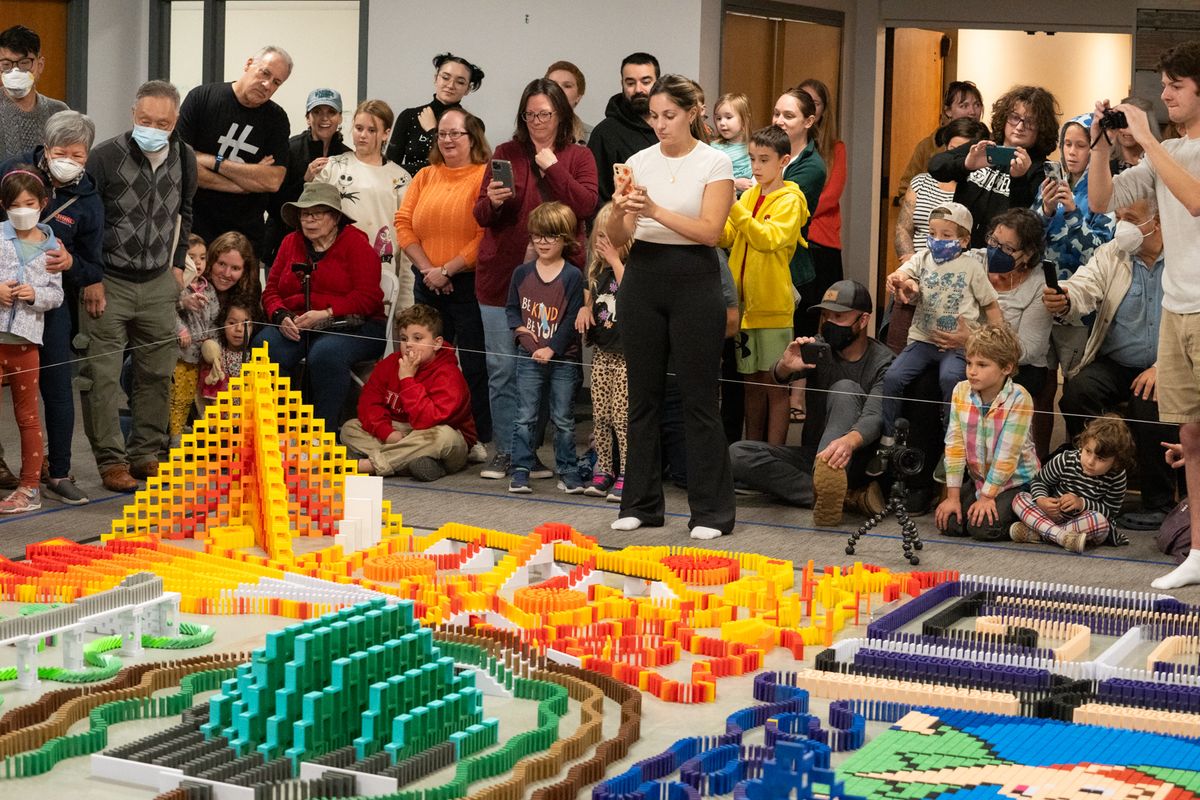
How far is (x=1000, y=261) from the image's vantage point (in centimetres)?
785

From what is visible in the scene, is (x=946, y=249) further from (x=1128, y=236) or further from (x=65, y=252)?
(x=65, y=252)

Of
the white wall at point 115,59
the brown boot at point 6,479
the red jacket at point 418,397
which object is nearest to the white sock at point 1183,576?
the red jacket at point 418,397

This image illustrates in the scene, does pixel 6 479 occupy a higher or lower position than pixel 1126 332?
lower

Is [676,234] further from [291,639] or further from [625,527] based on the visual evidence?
[291,639]

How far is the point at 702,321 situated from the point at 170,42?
5728mm

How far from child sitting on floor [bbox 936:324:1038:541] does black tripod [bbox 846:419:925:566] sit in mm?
186

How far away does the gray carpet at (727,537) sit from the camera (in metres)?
6.89

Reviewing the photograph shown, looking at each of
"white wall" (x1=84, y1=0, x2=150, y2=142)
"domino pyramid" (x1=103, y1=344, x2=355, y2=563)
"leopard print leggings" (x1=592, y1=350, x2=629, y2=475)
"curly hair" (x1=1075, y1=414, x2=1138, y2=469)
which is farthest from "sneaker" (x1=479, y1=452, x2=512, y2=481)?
"white wall" (x1=84, y1=0, x2=150, y2=142)

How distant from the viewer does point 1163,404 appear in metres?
6.44

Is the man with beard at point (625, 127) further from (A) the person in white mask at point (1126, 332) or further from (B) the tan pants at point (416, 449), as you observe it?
(A) the person in white mask at point (1126, 332)

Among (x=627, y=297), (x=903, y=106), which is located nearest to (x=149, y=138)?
(x=627, y=297)

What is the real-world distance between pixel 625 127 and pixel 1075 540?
3.24 metres

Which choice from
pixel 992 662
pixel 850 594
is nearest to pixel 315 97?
pixel 850 594

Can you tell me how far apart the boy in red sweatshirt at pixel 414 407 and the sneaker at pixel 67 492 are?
1390 millimetres
